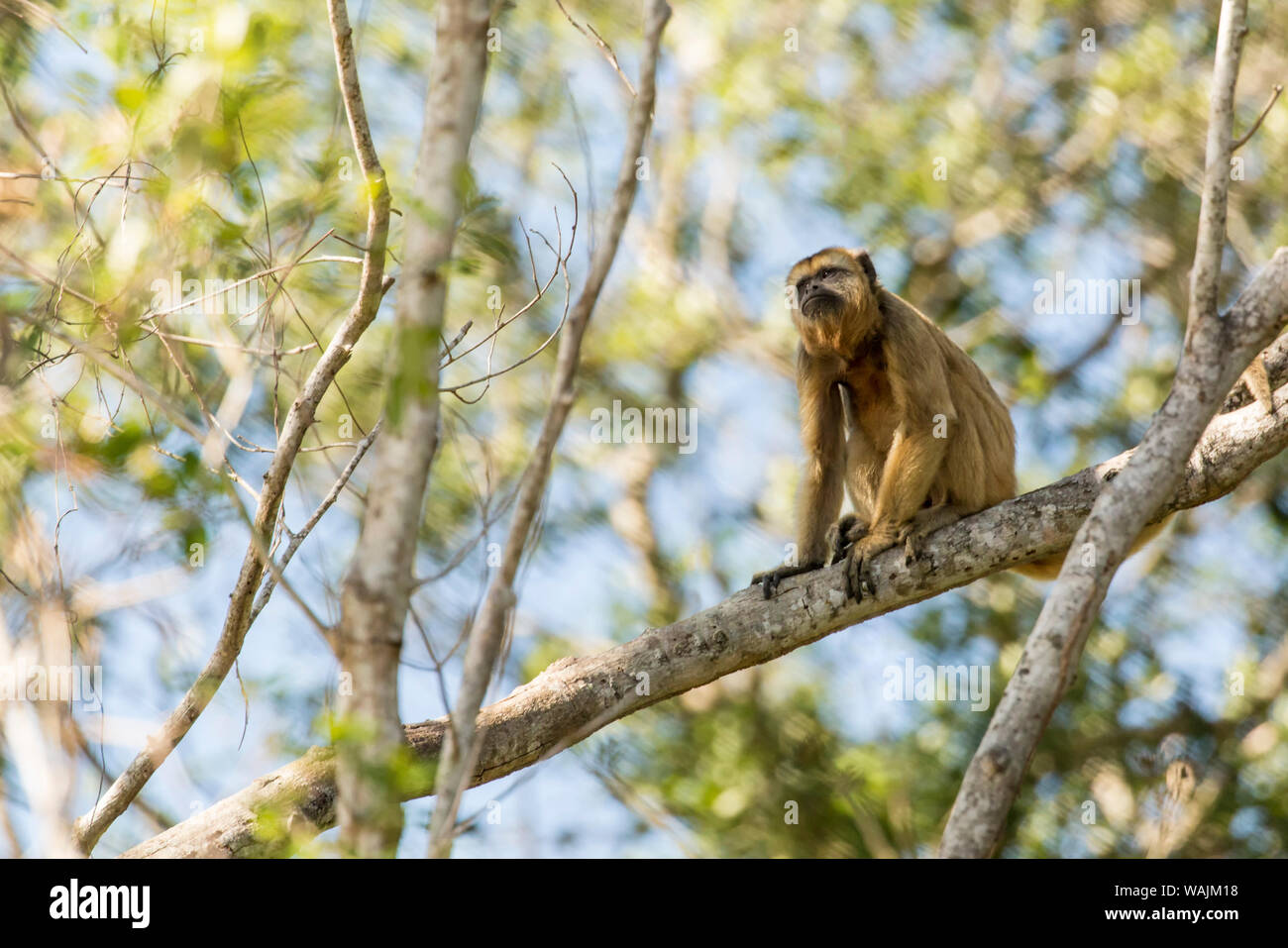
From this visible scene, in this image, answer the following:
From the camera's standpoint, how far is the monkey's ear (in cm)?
769

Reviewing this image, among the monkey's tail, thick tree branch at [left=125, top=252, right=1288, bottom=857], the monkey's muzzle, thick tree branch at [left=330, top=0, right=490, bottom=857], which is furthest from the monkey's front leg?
thick tree branch at [left=330, top=0, right=490, bottom=857]

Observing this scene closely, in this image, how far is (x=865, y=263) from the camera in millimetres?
7742

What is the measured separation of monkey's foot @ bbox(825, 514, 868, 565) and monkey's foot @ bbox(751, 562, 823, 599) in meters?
0.14

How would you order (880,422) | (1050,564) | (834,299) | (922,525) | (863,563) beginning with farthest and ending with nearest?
1. (880,422)
2. (834,299)
3. (1050,564)
4. (922,525)
5. (863,563)

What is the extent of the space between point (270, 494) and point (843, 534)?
350cm

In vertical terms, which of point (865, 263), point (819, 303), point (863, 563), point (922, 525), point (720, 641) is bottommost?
point (720, 641)

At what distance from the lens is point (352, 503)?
1427 cm

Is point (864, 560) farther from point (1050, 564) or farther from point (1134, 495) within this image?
point (1134, 495)

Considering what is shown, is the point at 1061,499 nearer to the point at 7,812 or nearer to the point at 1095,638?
the point at 7,812

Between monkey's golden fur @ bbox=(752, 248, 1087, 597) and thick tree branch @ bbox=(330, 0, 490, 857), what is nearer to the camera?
thick tree branch @ bbox=(330, 0, 490, 857)

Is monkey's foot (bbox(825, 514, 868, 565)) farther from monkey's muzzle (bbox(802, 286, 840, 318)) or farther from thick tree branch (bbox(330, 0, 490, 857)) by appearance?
thick tree branch (bbox(330, 0, 490, 857))

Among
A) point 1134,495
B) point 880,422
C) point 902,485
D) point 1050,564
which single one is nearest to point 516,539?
point 1134,495
